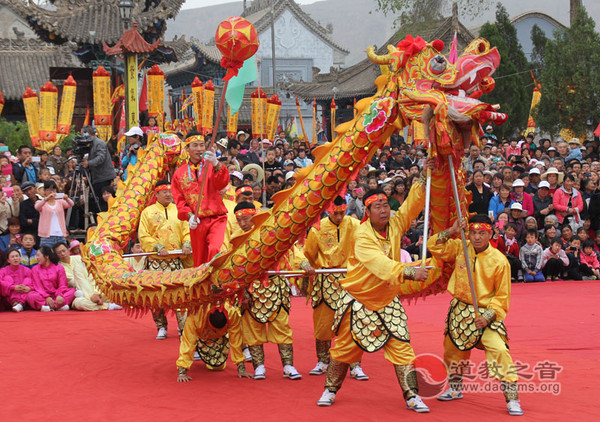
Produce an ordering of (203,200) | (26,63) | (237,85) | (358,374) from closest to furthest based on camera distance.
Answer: (237,85) → (358,374) → (203,200) → (26,63)

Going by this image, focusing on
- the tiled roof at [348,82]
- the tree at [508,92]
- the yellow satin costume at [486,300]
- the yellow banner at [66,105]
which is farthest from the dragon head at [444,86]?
the tiled roof at [348,82]

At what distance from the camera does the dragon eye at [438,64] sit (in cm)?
556

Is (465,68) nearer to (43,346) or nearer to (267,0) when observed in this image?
(43,346)

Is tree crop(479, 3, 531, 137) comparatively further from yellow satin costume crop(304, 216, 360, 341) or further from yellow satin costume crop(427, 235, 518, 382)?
yellow satin costume crop(427, 235, 518, 382)

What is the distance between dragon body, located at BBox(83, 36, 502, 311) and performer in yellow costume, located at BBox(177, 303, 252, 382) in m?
0.17

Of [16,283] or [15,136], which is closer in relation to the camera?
[16,283]

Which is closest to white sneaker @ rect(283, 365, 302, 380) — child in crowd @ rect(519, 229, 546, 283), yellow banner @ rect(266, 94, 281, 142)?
child in crowd @ rect(519, 229, 546, 283)

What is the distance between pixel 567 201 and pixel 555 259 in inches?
40.2

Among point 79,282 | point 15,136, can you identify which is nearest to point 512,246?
point 79,282

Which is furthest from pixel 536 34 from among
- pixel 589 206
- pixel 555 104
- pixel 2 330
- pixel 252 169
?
pixel 2 330

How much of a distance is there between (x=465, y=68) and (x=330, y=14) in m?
91.3

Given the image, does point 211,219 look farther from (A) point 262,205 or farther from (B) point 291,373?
(A) point 262,205

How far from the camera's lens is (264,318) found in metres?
6.45

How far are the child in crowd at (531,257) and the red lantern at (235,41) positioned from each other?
735 cm
